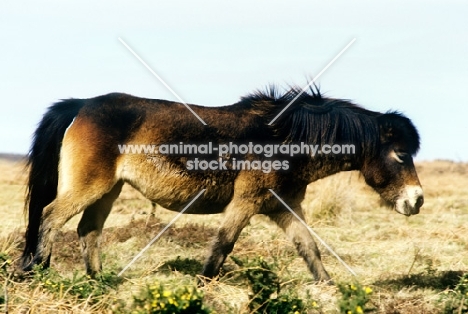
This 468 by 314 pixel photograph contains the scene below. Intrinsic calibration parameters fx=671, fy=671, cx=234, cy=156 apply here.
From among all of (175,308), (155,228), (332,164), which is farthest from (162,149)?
(155,228)

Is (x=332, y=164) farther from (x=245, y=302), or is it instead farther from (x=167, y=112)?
(x=245, y=302)

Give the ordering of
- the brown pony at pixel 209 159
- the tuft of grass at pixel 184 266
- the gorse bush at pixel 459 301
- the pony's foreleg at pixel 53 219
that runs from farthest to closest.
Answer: the tuft of grass at pixel 184 266 < the brown pony at pixel 209 159 < the pony's foreleg at pixel 53 219 < the gorse bush at pixel 459 301

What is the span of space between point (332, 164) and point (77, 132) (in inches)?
124

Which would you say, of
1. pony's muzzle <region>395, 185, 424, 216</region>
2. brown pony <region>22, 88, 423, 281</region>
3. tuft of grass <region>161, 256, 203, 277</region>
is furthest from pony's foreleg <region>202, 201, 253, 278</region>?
pony's muzzle <region>395, 185, 424, 216</region>

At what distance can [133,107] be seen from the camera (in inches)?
314

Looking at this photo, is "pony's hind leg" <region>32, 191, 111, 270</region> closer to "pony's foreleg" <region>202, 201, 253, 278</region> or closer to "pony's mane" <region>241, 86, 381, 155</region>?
"pony's foreleg" <region>202, 201, 253, 278</region>

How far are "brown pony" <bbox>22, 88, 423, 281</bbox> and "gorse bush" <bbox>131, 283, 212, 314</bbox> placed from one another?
7.88 feet

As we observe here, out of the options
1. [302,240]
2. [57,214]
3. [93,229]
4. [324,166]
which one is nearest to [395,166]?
[324,166]

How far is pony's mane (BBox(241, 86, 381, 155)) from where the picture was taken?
8.30 meters

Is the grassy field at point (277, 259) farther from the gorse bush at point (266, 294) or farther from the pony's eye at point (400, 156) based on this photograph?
the pony's eye at point (400, 156)

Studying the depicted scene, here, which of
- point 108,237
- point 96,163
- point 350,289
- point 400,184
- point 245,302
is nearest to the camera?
point 350,289

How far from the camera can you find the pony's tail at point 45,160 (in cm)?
803

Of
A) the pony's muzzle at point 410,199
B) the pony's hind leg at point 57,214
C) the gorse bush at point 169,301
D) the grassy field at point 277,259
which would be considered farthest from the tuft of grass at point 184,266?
the gorse bush at point 169,301

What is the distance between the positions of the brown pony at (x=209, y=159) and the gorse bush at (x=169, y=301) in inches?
94.6
